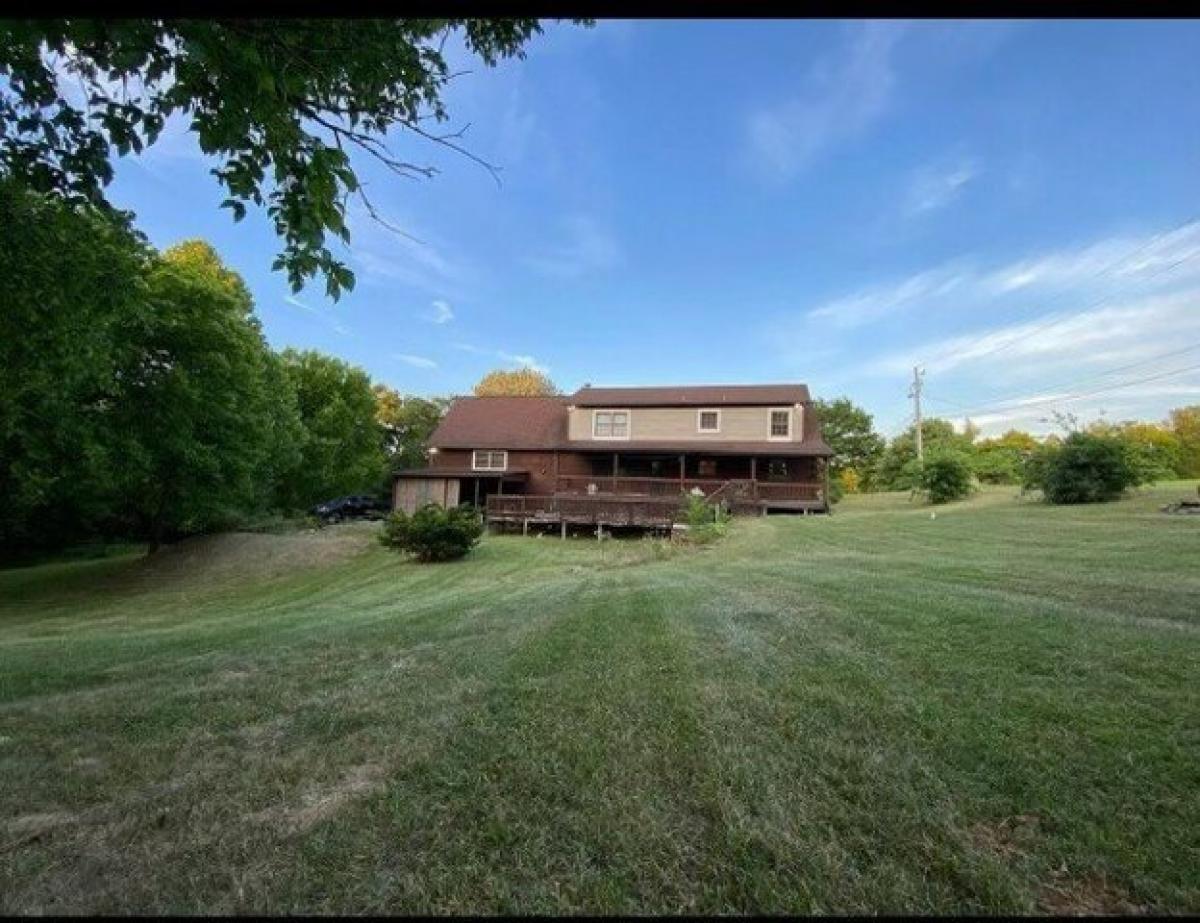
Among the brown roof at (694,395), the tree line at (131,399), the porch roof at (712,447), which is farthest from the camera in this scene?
the brown roof at (694,395)

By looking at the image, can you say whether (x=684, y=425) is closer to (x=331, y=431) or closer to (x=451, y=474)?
(x=451, y=474)

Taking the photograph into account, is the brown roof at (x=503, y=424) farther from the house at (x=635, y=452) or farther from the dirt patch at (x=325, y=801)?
the dirt patch at (x=325, y=801)

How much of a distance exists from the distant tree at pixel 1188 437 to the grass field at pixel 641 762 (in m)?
43.5

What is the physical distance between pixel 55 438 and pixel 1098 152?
23.2 metres

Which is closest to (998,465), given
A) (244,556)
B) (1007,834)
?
(244,556)

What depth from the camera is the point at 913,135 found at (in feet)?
9.09

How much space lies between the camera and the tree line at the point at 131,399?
6.07 metres

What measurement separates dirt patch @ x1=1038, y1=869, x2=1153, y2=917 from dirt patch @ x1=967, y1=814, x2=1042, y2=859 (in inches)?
6.2

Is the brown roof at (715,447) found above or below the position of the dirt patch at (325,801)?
above

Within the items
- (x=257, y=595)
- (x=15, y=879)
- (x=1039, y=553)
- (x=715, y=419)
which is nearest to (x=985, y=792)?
(x=15, y=879)

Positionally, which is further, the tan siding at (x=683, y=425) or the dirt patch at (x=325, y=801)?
the tan siding at (x=683, y=425)

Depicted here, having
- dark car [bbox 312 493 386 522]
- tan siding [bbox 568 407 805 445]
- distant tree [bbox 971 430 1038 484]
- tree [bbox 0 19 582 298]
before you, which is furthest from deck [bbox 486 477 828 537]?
tree [bbox 0 19 582 298]

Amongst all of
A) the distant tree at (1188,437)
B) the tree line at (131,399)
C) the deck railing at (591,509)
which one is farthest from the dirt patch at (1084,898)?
the distant tree at (1188,437)

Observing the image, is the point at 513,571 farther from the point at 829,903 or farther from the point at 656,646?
the point at 829,903
